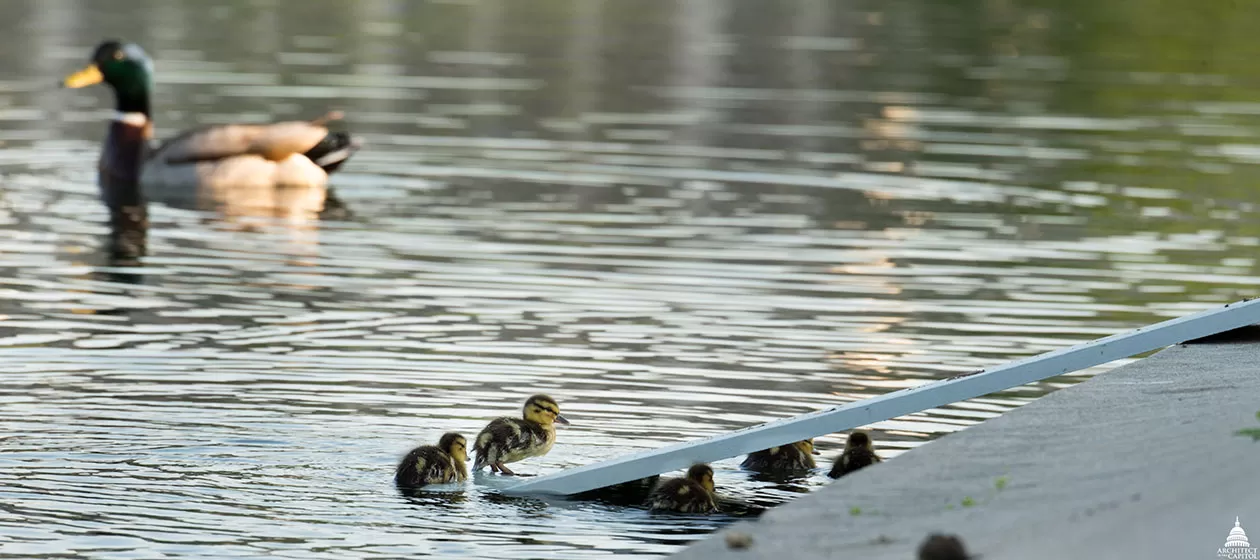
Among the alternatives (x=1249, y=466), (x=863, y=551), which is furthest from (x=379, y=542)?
(x=1249, y=466)

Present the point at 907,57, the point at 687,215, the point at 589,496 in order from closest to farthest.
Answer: the point at 589,496 < the point at 687,215 < the point at 907,57

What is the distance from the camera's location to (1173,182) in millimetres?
22594

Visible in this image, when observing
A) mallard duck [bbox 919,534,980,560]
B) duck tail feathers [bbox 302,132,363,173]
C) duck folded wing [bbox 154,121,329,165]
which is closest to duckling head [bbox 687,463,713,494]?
mallard duck [bbox 919,534,980,560]

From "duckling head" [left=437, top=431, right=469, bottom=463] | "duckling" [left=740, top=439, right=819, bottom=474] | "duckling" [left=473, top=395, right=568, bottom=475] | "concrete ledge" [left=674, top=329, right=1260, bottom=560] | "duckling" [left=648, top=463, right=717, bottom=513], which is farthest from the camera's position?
"duckling" [left=740, top=439, right=819, bottom=474]

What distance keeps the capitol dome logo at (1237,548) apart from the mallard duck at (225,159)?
15.3m

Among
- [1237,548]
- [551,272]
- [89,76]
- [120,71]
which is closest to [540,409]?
[1237,548]

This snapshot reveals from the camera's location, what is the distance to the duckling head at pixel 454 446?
971cm

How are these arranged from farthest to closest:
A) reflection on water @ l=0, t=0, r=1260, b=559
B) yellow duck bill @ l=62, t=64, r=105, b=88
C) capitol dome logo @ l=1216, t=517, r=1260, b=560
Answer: yellow duck bill @ l=62, t=64, r=105, b=88
reflection on water @ l=0, t=0, r=1260, b=559
capitol dome logo @ l=1216, t=517, r=1260, b=560

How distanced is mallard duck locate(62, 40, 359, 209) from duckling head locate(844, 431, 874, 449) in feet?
39.4

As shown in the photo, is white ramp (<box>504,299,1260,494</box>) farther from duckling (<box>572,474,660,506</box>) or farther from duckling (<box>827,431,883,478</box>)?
duckling (<box>827,431,883,478</box>)

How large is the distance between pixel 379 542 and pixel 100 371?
13.0 ft

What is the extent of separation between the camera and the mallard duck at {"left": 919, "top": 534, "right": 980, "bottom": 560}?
22.2ft

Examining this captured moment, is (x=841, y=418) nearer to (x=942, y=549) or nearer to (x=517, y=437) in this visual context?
(x=517, y=437)

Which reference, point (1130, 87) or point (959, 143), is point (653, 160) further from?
point (1130, 87)
